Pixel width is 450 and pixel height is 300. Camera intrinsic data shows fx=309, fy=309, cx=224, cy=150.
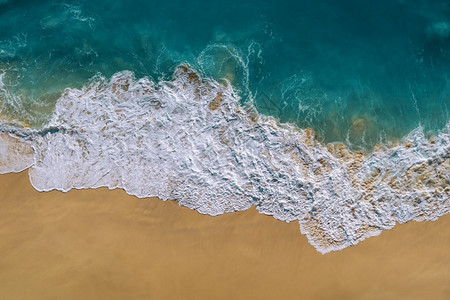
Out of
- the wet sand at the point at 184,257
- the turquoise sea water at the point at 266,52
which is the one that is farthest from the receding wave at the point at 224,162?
the turquoise sea water at the point at 266,52

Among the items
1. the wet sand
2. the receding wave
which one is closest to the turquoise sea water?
the receding wave

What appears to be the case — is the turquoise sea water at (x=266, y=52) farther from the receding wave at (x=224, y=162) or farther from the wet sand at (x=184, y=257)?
the wet sand at (x=184, y=257)

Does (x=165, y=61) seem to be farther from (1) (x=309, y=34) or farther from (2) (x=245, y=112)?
(1) (x=309, y=34)

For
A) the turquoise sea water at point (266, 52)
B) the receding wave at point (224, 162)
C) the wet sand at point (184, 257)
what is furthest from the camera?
the turquoise sea water at point (266, 52)

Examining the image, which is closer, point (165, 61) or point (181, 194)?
point (181, 194)

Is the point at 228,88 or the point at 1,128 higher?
the point at 228,88

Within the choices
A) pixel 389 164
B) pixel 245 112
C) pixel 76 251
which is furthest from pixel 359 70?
pixel 76 251

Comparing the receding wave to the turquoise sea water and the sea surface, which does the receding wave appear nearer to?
the sea surface

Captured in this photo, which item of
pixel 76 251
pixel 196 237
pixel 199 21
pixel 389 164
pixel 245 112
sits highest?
pixel 199 21
